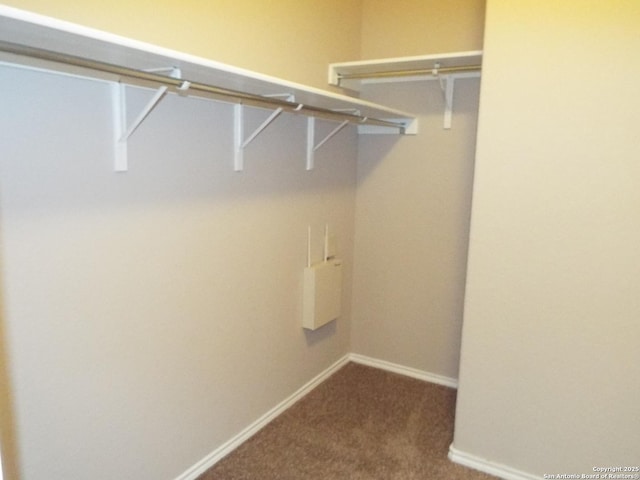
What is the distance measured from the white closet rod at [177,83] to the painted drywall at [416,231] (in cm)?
52

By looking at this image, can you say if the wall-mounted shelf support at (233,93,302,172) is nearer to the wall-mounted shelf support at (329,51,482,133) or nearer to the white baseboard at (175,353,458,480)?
the wall-mounted shelf support at (329,51,482,133)

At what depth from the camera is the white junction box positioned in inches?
107

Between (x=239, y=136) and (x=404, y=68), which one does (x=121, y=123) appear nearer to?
(x=239, y=136)

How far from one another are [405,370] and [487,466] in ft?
3.22

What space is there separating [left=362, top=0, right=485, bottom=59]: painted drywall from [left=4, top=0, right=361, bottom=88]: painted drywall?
0.32ft

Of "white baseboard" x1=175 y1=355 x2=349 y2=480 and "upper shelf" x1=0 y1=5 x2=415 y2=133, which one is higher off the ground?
"upper shelf" x1=0 y1=5 x2=415 y2=133

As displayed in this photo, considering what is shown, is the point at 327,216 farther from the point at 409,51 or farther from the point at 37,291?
the point at 37,291

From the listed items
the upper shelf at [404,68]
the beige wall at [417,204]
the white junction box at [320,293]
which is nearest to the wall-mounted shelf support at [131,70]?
the upper shelf at [404,68]

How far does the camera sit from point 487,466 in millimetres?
2229

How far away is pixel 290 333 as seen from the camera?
268 centimetres

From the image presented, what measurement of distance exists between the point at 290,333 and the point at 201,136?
121 centimetres

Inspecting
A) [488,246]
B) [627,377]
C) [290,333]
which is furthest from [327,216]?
[627,377]

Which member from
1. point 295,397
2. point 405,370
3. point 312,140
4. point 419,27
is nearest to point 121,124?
point 312,140

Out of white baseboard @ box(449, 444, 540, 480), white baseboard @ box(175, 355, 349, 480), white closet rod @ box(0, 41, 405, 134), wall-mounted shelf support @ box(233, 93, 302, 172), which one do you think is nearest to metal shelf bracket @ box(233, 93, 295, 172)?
wall-mounted shelf support @ box(233, 93, 302, 172)
